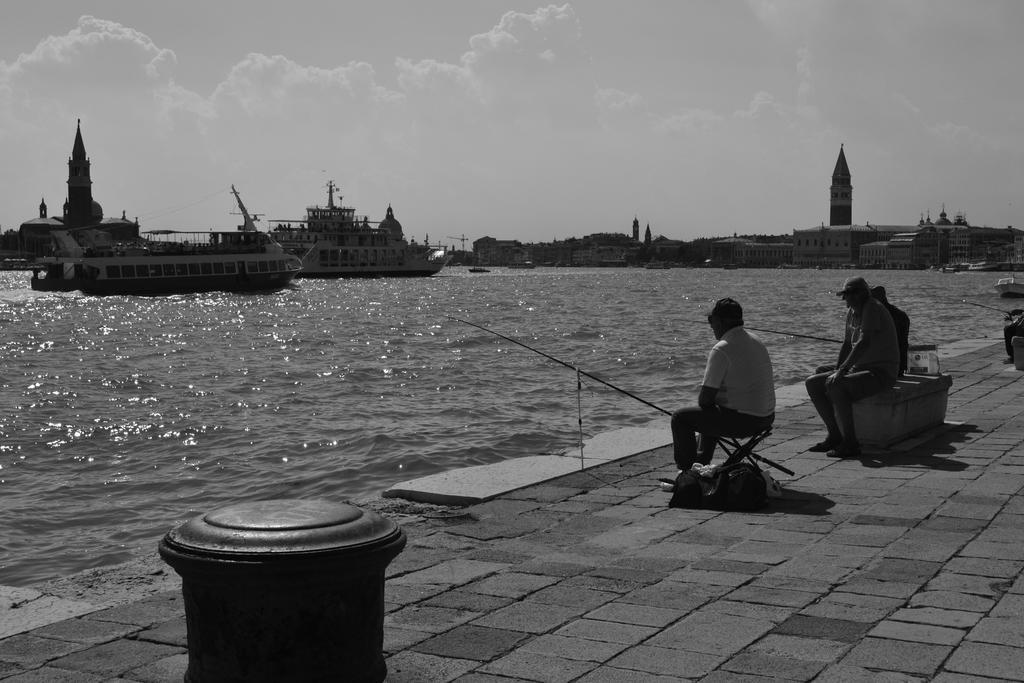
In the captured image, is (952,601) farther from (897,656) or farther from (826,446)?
(826,446)

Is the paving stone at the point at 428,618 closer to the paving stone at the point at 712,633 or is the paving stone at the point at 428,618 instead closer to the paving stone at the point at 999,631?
the paving stone at the point at 712,633

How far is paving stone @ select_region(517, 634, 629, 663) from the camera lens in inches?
147

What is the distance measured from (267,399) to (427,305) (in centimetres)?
4058

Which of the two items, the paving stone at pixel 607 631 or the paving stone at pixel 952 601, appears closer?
the paving stone at pixel 607 631

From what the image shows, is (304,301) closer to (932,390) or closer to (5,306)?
(5,306)

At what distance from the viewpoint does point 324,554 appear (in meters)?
3.10

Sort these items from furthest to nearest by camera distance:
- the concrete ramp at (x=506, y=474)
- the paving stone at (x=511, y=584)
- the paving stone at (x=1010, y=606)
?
the concrete ramp at (x=506, y=474), the paving stone at (x=511, y=584), the paving stone at (x=1010, y=606)

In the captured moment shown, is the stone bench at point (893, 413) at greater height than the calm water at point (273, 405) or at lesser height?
greater

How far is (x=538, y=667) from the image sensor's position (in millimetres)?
3643

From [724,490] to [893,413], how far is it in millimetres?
2323

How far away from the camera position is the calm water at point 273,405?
997 centimetres

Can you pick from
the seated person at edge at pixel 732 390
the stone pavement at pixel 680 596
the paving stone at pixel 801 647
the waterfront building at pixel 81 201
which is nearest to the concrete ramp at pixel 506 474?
the stone pavement at pixel 680 596

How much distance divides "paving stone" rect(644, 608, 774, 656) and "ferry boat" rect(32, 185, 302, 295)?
68352 millimetres

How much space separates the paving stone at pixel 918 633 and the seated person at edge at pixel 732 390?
259cm
